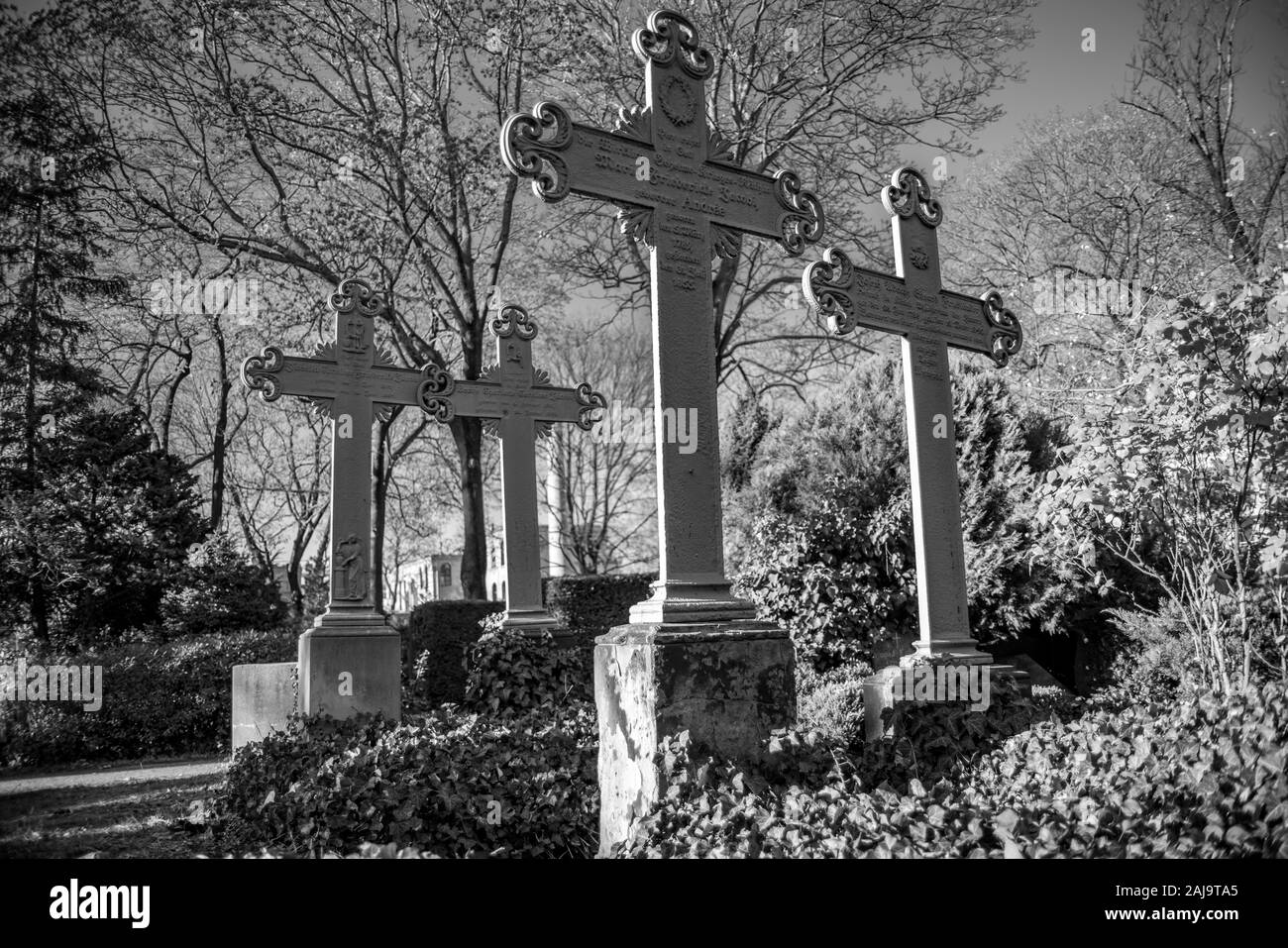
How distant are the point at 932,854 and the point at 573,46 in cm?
1451

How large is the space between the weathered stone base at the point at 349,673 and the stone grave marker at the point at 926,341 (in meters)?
5.34

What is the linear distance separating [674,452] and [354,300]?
19.6 feet

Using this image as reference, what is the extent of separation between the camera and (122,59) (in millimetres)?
14016

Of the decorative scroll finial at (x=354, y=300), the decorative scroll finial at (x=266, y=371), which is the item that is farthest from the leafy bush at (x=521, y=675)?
the decorative scroll finial at (x=354, y=300)

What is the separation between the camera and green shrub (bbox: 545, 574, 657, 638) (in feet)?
46.3

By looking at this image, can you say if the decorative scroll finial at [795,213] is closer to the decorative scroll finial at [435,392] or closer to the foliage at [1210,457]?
the foliage at [1210,457]

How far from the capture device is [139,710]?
10.9 meters

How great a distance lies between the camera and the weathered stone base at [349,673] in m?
8.90

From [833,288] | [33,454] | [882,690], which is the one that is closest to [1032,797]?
[882,690]

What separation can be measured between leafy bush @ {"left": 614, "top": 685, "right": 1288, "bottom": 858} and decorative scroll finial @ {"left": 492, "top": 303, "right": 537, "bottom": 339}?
7267 millimetres

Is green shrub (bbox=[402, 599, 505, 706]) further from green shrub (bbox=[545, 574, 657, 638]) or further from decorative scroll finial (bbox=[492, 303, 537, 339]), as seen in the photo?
decorative scroll finial (bbox=[492, 303, 537, 339])

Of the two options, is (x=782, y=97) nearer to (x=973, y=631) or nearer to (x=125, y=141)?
(x=973, y=631)

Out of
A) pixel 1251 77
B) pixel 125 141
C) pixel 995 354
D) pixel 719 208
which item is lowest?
pixel 995 354
